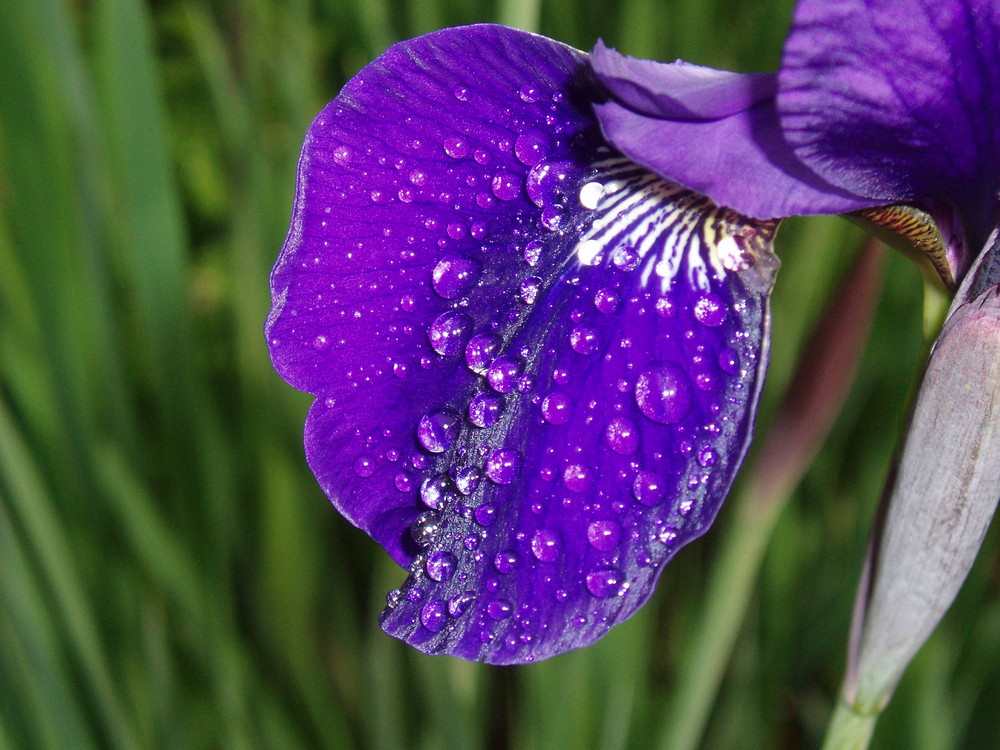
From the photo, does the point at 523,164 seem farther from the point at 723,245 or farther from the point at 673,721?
the point at 673,721

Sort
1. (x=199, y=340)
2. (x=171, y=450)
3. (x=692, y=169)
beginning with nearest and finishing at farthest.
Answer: (x=692, y=169)
(x=171, y=450)
(x=199, y=340)

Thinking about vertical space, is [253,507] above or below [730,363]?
below

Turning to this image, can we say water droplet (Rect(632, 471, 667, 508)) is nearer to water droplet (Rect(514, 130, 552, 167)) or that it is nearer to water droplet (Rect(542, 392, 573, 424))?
water droplet (Rect(542, 392, 573, 424))

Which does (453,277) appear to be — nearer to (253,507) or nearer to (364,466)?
(364,466)

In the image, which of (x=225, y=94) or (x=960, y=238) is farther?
(x=225, y=94)

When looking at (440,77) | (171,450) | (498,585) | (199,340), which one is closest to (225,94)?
(171,450)

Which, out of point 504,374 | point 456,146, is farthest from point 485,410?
point 456,146

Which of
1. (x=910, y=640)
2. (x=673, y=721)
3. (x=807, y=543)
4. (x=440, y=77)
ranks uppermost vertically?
(x=440, y=77)
